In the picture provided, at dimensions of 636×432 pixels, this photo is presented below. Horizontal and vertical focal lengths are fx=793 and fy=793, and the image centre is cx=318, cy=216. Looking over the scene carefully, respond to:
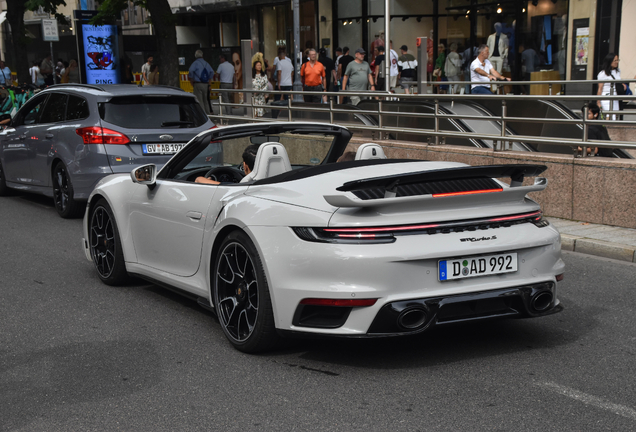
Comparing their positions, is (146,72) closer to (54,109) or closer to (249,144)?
(54,109)

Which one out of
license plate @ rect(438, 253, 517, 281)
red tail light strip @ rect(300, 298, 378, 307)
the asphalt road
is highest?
license plate @ rect(438, 253, 517, 281)

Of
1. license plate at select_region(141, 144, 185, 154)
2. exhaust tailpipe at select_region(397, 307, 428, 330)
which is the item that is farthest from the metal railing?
exhaust tailpipe at select_region(397, 307, 428, 330)

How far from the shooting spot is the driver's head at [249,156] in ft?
18.1

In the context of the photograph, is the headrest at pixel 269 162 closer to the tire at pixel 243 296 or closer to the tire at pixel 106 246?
the tire at pixel 243 296

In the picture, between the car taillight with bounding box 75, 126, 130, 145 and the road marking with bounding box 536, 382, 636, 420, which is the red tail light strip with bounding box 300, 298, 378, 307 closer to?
the road marking with bounding box 536, 382, 636, 420

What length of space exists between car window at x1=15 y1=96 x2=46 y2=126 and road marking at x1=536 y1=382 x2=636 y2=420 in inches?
373

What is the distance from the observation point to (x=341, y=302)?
417 cm

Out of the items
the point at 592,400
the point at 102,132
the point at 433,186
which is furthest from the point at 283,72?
the point at 592,400

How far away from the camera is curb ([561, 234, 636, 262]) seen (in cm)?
759

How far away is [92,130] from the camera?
10.2m

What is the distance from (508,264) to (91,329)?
2873mm

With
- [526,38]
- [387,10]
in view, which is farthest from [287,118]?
[526,38]

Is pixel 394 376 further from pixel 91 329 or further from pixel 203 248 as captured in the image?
pixel 91 329

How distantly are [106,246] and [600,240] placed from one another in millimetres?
4837
